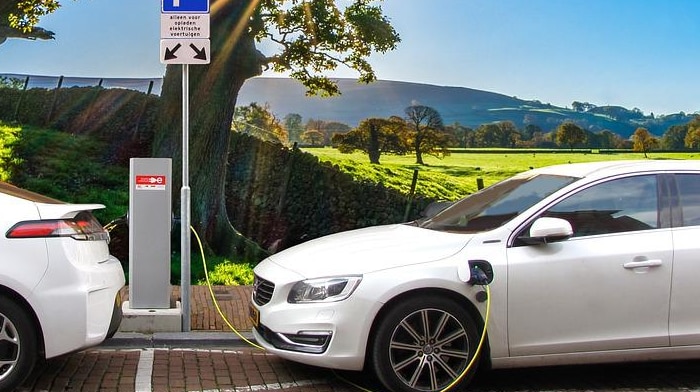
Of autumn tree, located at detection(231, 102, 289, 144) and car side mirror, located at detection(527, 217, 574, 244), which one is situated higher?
autumn tree, located at detection(231, 102, 289, 144)

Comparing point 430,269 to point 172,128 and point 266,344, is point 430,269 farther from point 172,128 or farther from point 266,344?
point 172,128

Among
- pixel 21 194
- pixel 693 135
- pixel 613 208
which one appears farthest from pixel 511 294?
pixel 693 135

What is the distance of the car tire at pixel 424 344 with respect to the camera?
4.93 meters

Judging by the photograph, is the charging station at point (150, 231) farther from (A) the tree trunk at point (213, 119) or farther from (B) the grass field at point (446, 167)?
(B) the grass field at point (446, 167)

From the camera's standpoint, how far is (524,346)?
16.7 feet

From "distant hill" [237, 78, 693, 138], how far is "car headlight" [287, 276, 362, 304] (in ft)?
18.1

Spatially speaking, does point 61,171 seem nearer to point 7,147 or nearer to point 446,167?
point 7,147

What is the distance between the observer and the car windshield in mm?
5504

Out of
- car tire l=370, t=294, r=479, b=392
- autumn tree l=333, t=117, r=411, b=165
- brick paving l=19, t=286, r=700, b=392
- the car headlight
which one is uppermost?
autumn tree l=333, t=117, r=411, b=165

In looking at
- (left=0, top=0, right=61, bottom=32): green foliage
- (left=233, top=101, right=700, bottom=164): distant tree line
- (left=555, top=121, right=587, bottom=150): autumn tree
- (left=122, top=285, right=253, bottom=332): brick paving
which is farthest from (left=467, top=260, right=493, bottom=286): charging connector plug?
(left=0, top=0, right=61, bottom=32): green foliage

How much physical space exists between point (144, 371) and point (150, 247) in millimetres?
1388

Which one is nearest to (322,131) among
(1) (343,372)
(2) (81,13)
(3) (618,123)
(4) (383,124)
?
(4) (383,124)

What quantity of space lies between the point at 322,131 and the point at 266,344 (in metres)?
5.53

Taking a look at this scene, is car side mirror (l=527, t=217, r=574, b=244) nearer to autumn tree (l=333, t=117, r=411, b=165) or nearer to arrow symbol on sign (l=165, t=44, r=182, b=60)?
arrow symbol on sign (l=165, t=44, r=182, b=60)
